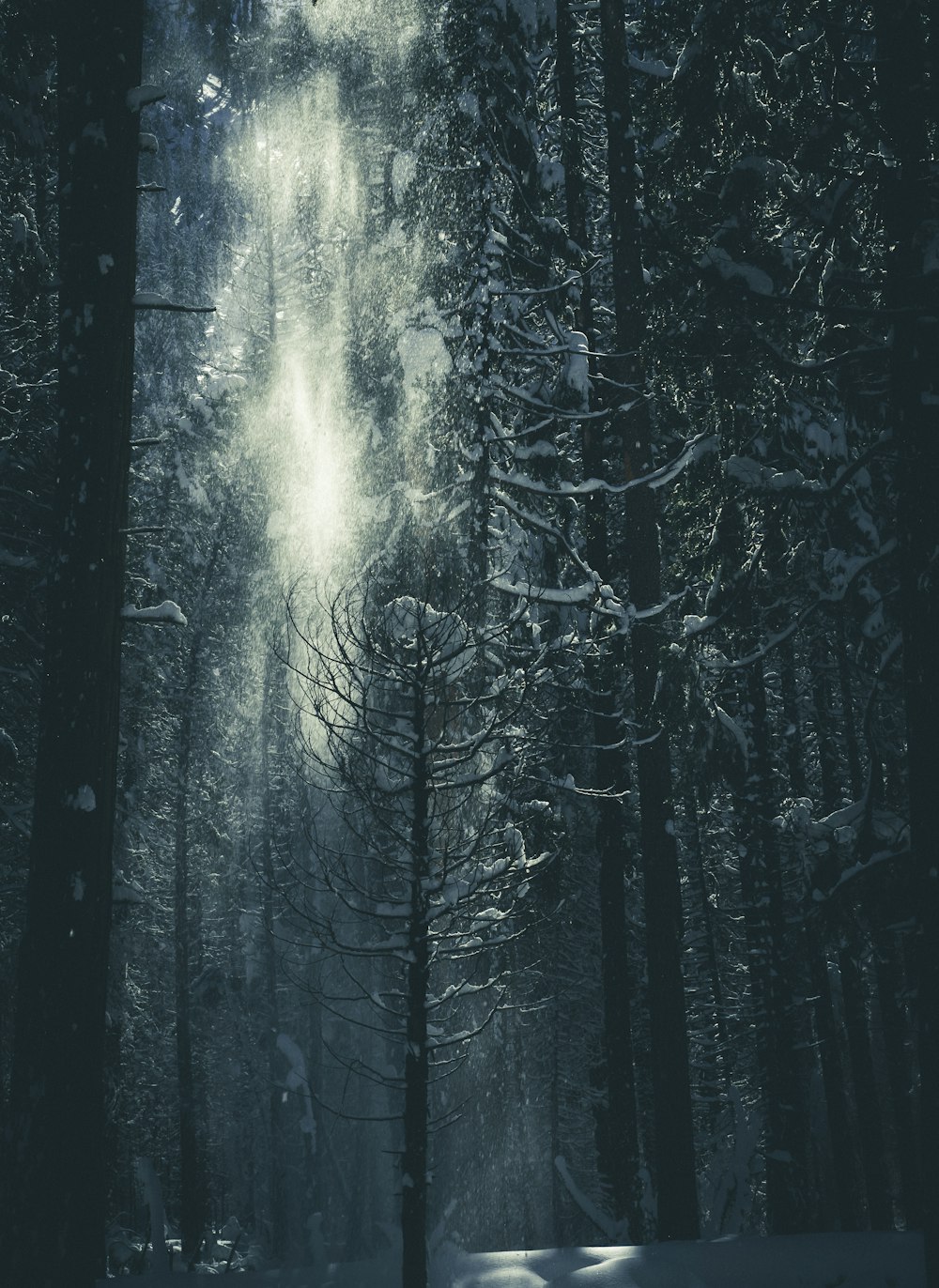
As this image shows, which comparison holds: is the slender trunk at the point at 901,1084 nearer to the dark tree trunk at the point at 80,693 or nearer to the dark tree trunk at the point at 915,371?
the dark tree trunk at the point at 915,371

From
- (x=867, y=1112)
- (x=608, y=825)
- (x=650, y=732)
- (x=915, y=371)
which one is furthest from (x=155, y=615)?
(x=867, y=1112)

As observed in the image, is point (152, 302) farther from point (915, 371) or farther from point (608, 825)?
point (608, 825)

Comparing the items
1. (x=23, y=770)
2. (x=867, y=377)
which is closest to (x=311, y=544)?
(x=23, y=770)

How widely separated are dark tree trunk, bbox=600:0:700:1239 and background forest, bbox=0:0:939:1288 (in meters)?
0.05

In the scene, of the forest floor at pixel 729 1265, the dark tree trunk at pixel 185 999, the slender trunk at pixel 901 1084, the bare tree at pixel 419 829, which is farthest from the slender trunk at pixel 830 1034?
the dark tree trunk at pixel 185 999

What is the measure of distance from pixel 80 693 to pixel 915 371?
19.1ft

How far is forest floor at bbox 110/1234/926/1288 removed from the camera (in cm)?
710

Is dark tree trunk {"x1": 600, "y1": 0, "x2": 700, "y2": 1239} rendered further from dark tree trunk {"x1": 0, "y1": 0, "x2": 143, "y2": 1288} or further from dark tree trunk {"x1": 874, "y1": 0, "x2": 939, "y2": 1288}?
dark tree trunk {"x1": 0, "y1": 0, "x2": 143, "y2": 1288}

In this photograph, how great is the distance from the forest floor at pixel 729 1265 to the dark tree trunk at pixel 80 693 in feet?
9.90

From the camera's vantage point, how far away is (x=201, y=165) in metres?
43.9

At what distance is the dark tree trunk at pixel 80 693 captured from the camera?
240 inches

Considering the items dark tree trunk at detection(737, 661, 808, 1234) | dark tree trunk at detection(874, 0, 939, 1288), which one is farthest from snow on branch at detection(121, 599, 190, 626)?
dark tree trunk at detection(737, 661, 808, 1234)

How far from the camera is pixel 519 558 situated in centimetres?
1329

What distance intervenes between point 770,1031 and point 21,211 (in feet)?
48.0
